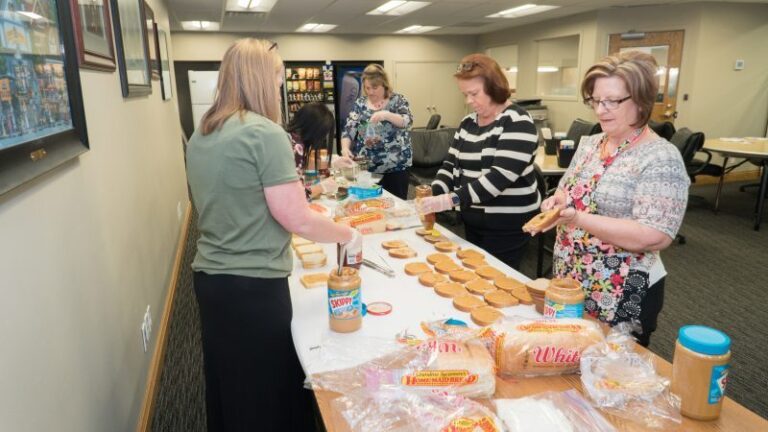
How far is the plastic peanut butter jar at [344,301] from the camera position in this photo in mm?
1211

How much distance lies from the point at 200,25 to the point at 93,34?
720 cm

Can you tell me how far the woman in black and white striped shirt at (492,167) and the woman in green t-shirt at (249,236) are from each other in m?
0.68

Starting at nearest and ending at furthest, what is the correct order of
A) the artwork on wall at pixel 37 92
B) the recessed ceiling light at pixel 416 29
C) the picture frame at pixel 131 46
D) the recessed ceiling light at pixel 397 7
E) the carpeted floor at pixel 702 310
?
the artwork on wall at pixel 37 92, the carpeted floor at pixel 702 310, the picture frame at pixel 131 46, the recessed ceiling light at pixel 397 7, the recessed ceiling light at pixel 416 29

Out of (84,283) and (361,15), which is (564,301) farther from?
(361,15)

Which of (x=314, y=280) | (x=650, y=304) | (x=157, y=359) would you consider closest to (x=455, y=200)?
(x=314, y=280)

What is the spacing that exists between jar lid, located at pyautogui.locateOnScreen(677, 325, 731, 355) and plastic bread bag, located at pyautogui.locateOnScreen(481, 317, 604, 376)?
20cm

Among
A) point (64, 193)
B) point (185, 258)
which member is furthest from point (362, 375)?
point (185, 258)

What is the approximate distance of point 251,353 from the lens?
141cm

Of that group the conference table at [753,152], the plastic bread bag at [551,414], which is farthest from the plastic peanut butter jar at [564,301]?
the conference table at [753,152]

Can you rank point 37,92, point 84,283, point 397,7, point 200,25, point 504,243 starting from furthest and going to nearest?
point 200,25, point 397,7, point 504,243, point 84,283, point 37,92

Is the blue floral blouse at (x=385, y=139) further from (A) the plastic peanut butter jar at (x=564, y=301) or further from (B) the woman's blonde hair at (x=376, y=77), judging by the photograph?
(A) the plastic peanut butter jar at (x=564, y=301)

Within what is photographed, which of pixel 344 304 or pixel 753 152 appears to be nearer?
pixel 344 304

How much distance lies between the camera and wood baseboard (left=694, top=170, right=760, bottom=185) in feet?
23.7

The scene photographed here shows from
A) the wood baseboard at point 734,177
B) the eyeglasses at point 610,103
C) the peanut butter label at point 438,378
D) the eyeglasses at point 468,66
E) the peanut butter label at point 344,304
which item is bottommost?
the wood baseboard at point 734,177
